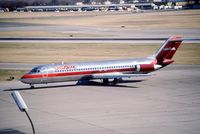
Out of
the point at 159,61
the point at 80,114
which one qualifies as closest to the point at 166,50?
the point at 159,61

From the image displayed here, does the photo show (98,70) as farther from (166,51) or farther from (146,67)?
(166,51)

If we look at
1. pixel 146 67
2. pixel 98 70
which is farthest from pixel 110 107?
pixel 146 67

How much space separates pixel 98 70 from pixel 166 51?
9.34m

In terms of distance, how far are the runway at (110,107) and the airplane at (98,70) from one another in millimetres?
1082

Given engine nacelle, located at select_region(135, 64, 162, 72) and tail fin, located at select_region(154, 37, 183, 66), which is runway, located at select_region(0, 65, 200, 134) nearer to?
engine nacelle, located at select_region(135, 64, 162, 72)

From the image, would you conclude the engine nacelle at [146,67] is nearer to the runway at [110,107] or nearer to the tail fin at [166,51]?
the tail fin at [166,51]

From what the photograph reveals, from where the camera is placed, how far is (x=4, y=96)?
44.7 m

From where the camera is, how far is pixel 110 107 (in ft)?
126

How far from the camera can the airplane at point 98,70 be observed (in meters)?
47.9

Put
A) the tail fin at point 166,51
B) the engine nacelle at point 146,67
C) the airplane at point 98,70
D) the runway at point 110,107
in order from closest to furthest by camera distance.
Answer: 1. the runway at point 110,107
2. the airplane at point 98,70
3. the engine nacelle at point 146,67
4. the tail fin at point 166,51

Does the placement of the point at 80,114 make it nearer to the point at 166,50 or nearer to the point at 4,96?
the point at 4,96

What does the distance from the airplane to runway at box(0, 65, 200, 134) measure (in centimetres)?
108

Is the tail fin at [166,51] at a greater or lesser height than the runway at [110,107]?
greater

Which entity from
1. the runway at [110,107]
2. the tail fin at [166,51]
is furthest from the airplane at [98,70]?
the runway at [110,107]
